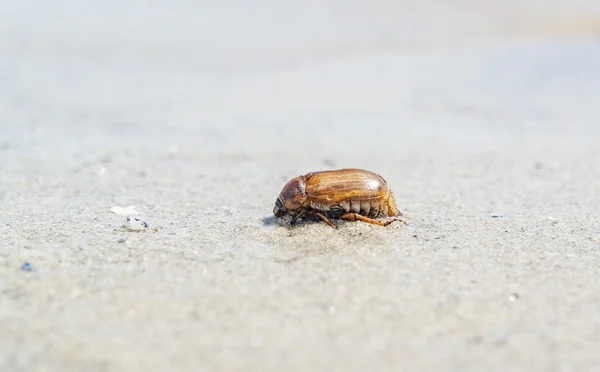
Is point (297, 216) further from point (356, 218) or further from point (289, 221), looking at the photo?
point (356, 218)

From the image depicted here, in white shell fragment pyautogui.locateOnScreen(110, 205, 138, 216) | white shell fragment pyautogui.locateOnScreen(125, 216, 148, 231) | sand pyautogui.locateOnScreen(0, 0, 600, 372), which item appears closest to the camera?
sand pyautogui.locateOnScreen(0, 0, 600, 372)

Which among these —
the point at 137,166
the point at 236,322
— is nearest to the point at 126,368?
the point at 236,322

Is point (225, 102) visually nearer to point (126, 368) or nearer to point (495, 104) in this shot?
point (495, 104)

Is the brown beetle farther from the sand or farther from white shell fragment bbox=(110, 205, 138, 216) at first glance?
white shell fragment bbox=(110, 205, 138, 216)

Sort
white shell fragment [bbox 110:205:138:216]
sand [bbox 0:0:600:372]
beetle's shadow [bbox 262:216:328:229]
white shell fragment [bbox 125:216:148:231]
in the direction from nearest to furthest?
1. sand [bbox 0:0:600:372]
2. white shell fragment [bbox 125:216:148:231]
3. beetle's shadow [bbox 262:216:328:229]
4. white shell fragment [bbox 110:205:138:216]

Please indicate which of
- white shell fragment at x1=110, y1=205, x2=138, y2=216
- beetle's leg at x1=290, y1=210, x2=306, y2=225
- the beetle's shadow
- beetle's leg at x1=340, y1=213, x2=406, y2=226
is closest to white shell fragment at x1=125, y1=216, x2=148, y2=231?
white shell fragment at x1=110, y1=205, x2=138, y2=216

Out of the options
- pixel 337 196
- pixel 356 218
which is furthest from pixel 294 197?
pixel 356 218

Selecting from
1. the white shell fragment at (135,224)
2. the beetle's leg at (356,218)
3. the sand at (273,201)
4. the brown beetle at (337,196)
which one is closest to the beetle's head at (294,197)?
the brown beetle at (337,196)
